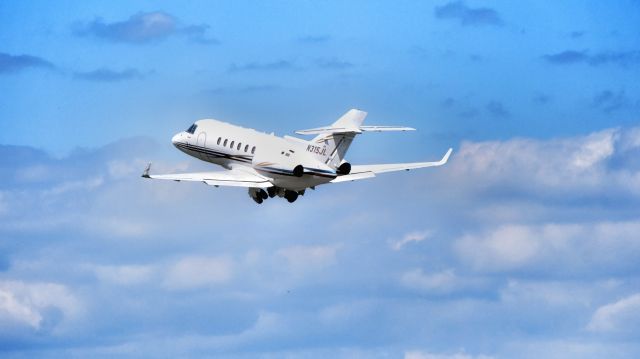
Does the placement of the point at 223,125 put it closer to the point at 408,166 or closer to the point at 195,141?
the point at 195,141

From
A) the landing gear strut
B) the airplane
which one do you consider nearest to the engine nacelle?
the airplane

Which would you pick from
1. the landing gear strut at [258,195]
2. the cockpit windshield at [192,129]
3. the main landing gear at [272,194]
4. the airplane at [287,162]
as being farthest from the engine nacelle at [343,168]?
the cockpit windshield at [192,129]

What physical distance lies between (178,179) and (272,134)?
6.77m

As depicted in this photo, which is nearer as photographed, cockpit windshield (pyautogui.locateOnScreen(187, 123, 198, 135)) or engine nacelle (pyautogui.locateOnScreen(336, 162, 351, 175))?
engine nacelle (pyautogui.locateOnScreen(336, 162, 351, 175))

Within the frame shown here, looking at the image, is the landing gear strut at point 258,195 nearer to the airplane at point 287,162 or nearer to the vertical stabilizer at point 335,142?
the airplane at point 287,162

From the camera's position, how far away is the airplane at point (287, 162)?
305 feet

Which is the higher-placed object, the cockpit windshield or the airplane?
the cockpit windshield

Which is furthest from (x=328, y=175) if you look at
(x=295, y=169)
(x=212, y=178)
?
(x=212, y=178)

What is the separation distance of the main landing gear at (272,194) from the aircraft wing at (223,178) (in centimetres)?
147

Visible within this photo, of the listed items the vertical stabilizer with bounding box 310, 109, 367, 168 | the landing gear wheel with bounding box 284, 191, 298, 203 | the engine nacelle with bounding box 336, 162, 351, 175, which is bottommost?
the landing gear wheel with bounding box 284, 191, 298, 203

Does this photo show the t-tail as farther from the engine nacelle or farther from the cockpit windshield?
the cockpit windshield

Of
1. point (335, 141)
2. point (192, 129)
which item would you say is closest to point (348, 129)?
point (335, 141)

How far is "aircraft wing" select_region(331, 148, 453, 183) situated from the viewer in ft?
312

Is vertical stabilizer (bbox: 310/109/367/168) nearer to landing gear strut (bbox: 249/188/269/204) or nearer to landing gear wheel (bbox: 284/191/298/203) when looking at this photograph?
landing gear wheel (bbox: 284/191/298/203)
